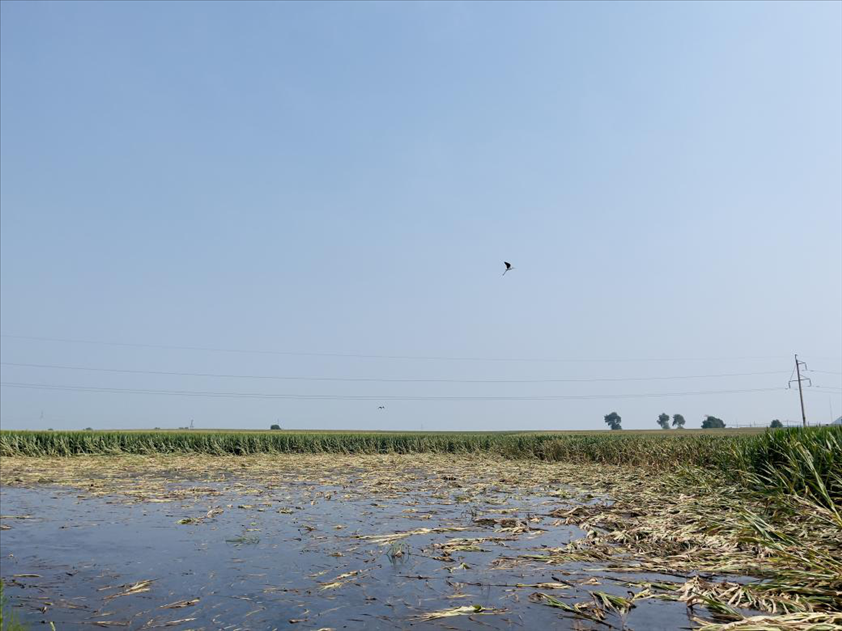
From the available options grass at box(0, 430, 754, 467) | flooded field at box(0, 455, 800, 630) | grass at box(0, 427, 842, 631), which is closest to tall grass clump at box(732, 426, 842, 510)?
grass at box(0, 427, 842, 631)

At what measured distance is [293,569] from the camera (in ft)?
Answer: 26.7

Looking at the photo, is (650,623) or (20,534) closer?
(650,623)

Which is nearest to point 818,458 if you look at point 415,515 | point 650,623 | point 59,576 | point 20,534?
point 415,515

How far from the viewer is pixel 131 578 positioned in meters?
7.80

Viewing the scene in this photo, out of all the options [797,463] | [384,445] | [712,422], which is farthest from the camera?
[712,422]

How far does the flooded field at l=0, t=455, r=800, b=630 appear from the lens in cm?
613

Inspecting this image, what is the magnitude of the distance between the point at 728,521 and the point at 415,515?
6.38m

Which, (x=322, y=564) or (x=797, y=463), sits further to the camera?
(x=797, y=463)

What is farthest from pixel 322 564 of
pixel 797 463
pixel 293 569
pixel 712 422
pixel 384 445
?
pixel 712 422

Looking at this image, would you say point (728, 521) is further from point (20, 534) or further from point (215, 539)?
point (20, 534)

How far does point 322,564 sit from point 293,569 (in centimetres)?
47

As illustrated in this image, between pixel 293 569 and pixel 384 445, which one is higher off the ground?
pixel 293 569

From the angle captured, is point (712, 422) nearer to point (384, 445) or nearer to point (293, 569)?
point (384, 445)

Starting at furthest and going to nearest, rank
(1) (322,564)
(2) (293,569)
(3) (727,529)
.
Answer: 1. (3) (727,529)
2. (1) (322,564)
3. (2) (293,569)
